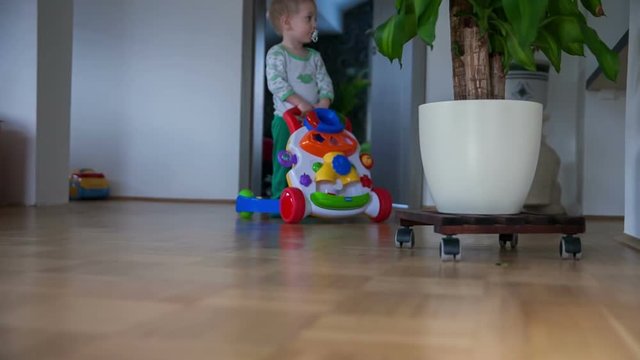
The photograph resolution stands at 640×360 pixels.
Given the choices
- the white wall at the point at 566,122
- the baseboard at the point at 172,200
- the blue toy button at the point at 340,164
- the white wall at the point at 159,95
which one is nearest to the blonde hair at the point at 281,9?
the blue toy button at the point at 340,164

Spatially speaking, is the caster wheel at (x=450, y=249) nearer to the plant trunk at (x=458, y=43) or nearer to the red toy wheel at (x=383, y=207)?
the plant trunk at (x=458, y=43)

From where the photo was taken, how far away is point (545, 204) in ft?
8.89

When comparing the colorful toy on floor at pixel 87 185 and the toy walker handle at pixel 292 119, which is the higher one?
the toy walker handle at pixel 292 119

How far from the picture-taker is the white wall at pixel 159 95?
12.0ft

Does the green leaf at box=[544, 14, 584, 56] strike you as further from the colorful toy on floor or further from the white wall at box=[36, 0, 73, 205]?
the colorful toy on floor

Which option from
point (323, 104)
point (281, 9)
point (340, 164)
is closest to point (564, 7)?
point (340, 164)

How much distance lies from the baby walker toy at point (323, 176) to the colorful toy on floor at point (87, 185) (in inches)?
61.9

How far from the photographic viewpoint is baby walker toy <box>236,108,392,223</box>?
224 centimetres

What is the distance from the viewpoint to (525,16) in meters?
1.19

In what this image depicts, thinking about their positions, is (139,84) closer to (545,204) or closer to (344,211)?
(344,211)

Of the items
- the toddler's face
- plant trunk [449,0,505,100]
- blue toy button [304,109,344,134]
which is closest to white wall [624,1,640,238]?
plant trunk [449,0,505,100]

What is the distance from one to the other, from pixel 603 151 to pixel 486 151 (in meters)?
1.67

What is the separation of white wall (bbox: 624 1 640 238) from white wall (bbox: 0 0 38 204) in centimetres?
243

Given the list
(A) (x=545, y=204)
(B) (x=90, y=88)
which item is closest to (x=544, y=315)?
(A) (x=545, y=204)
